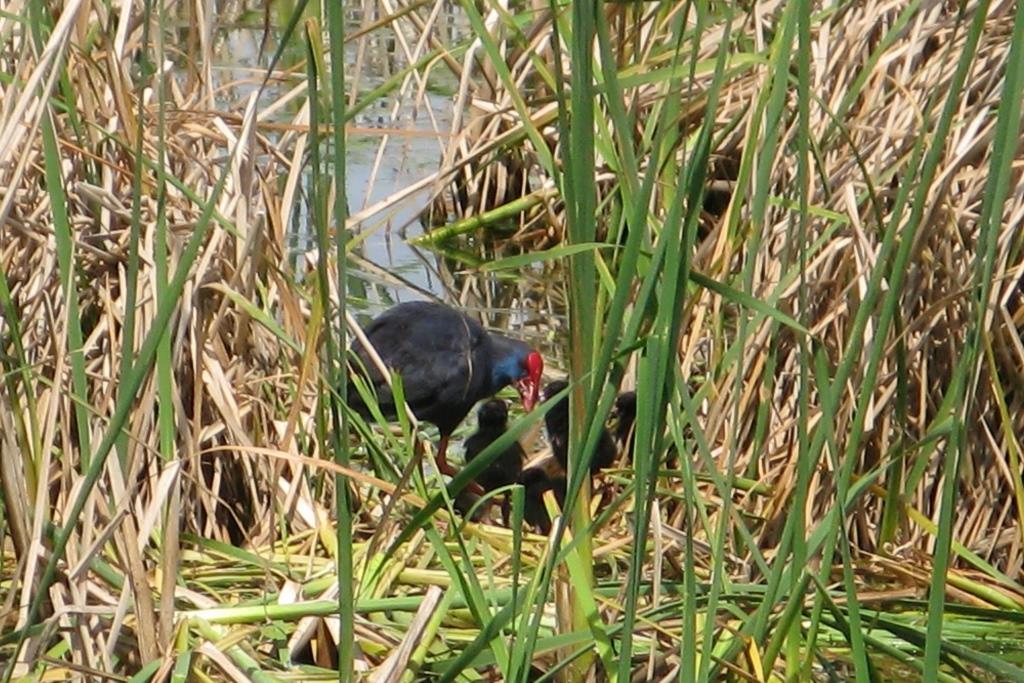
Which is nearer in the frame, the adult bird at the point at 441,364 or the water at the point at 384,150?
the adult bird at the point at 441,364

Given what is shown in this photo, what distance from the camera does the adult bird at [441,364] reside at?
4.02m

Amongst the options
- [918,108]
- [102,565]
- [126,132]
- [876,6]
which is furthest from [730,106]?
[102,565]

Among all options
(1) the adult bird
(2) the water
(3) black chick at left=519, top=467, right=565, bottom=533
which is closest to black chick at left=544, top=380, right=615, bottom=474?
(3) black chick at left=519, top=467, right=565, bottom=533

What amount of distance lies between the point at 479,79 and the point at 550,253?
3773mm

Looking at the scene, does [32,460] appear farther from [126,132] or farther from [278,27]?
[278,27]

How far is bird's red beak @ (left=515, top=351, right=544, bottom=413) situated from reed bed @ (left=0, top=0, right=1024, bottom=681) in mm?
418

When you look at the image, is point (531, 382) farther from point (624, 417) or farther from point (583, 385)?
point (583, 385)

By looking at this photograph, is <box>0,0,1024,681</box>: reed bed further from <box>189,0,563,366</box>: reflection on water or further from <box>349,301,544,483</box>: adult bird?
<box>189,0,563,366</box>: reflection on water

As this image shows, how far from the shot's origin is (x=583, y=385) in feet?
6.84

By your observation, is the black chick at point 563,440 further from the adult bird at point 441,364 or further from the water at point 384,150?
the water at point 384,150

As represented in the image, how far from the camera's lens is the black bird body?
146 inches

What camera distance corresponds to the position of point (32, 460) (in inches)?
91.7

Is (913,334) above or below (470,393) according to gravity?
above

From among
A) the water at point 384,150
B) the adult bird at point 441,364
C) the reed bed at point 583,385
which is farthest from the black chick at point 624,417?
the water at point 384,150
